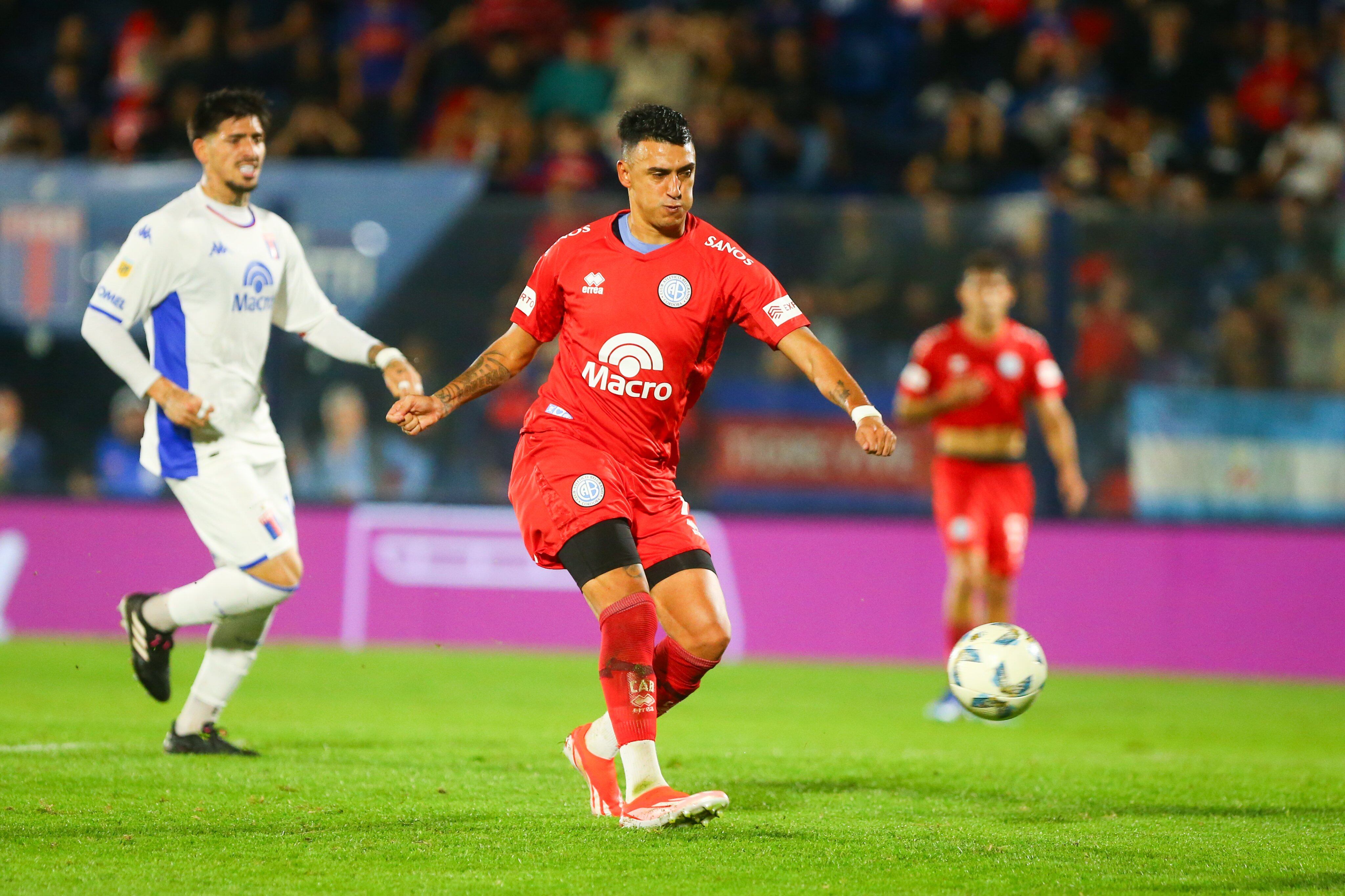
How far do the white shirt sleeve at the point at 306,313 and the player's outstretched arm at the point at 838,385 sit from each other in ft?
6.90

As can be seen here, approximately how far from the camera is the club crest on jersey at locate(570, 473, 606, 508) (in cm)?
518

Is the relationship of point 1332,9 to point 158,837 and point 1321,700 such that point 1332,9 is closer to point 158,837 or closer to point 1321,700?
point 1321,700

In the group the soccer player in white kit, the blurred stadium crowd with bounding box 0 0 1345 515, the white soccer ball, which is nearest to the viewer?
the white soccer ball

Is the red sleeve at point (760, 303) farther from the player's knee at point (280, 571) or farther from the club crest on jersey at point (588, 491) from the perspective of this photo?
the player's knee at point (280, 571)

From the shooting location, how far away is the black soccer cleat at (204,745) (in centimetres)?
646

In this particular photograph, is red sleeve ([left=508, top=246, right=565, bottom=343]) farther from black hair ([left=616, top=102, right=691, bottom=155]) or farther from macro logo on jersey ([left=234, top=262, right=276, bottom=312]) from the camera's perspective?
macro logo on jersey ([left=234, top=262, right=276, bottom=312])

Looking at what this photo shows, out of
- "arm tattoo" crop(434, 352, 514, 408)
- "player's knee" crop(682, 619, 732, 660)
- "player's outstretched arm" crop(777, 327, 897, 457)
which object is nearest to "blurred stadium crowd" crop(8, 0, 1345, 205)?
"arm tattoo" crop(434, 352, 514, 408)

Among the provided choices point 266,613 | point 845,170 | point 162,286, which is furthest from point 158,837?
point 845,170

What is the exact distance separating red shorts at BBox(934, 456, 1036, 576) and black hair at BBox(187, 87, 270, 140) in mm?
4688

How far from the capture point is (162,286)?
6367mm

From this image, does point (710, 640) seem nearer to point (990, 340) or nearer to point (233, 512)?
point (233, 512)

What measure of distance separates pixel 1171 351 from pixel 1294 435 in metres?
1.07

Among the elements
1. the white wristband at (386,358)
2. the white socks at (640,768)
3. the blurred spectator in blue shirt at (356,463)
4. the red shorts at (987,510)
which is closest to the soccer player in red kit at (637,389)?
the white socks at (640,768)

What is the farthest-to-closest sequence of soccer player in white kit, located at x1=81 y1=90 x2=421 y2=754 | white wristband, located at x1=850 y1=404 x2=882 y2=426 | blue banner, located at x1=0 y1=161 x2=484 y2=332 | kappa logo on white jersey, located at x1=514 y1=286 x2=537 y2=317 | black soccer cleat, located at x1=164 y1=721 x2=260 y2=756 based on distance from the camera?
blue banner, located at x1=0 y1=161 x2=484 y2=332, black soccer cleat, located at x1=164 y1=721 x2=260 y2=756, soccer player in white kit, located at x1=81 y1=90 x2=421 y2=754, kappa logo on white jersey, located at x1=514 y1=286 x2=537 y2=317, white wristband, located at x1=850 y1=404 x2=882 y2=426
